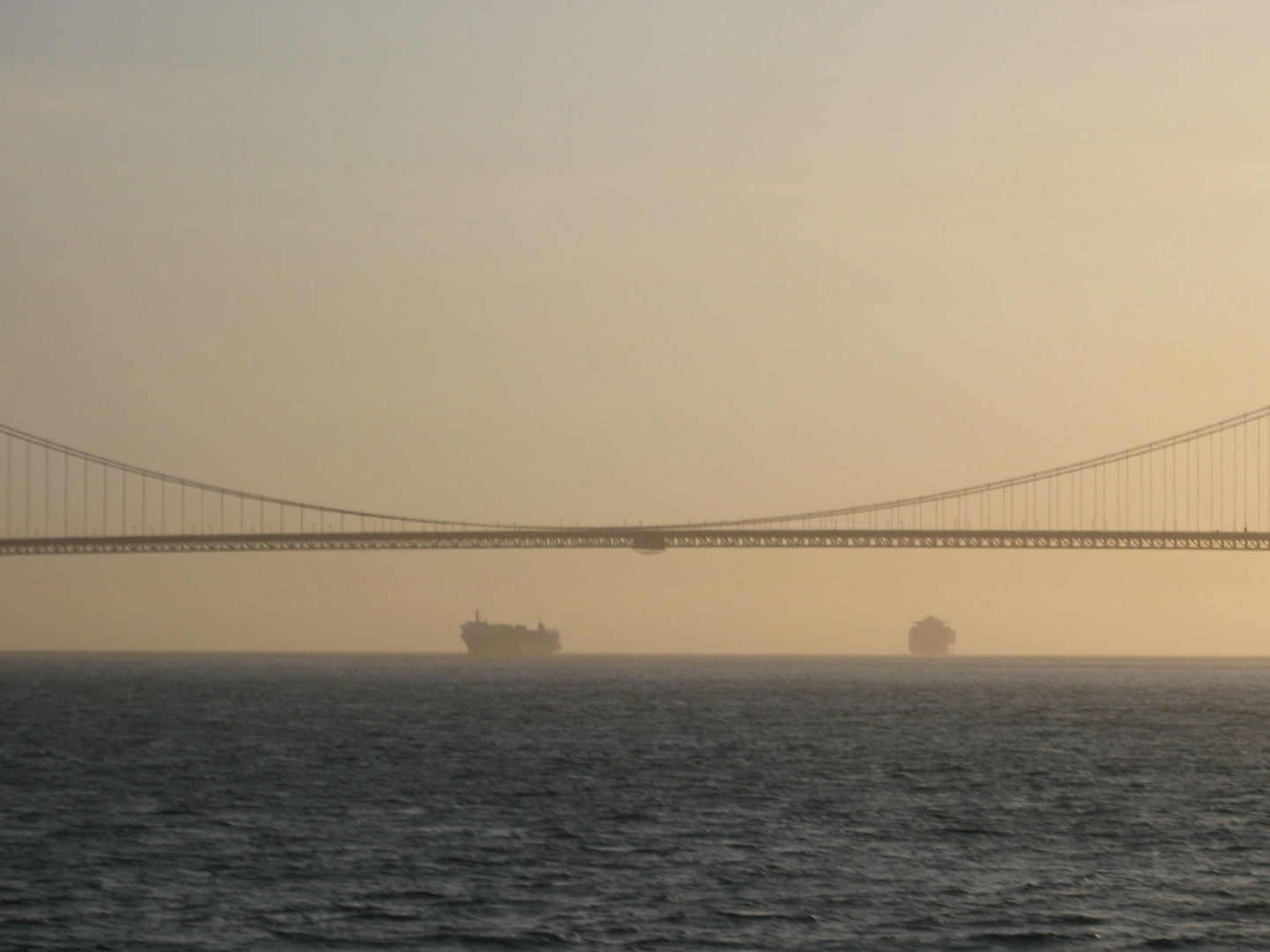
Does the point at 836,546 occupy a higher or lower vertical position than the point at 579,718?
higher

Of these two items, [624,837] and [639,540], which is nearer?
[624,837]

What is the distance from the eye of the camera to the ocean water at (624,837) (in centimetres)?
2427

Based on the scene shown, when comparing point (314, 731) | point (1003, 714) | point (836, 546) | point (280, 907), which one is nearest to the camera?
point (280, 907)

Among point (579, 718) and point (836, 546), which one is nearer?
point (579, 718)

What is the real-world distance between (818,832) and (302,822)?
30.2 feet

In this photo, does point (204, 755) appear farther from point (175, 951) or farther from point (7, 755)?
point (175, 951)

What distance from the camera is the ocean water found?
24.3 metres

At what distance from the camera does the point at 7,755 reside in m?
48.1

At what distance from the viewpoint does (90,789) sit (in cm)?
3906

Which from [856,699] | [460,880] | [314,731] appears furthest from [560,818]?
[856,699]

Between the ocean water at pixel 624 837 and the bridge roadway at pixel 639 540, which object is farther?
the bridge roadway at pixel 639 540

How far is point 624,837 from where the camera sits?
32.5 meters

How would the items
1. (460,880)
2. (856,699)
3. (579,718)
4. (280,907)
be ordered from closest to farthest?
(280,907), (460,880), (579,718), (856,699)

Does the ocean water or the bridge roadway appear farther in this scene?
the bridge roadway
